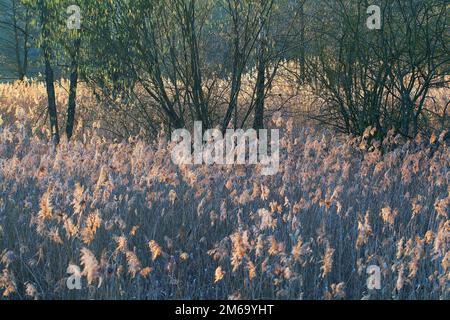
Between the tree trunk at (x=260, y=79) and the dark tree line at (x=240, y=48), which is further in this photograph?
the tree trunk at (x=260, y=79)

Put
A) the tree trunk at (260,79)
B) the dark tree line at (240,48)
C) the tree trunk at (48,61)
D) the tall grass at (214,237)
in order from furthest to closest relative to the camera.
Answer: the tree trunk at (48,61) → the tree trunk at (260,79) → the dark tree line at (240,48) → the tall grass at (214,237)

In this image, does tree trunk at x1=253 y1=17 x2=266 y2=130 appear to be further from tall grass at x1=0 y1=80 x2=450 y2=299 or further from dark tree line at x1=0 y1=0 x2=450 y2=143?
tall grass at x1=0 y1=80 x2=450 y2=299

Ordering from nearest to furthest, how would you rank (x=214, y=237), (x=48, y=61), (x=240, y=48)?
(x=214, y=237) → (x=240, y=48) → (x=48, y=61)

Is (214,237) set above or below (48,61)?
below

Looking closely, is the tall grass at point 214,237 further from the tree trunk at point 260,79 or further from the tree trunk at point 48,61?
the tree trunk at point 48,61

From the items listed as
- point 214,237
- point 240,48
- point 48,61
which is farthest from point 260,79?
point 214,237

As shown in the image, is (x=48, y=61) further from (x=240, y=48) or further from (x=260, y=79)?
(x=260, y=79)

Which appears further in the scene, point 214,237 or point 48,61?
point 48,61

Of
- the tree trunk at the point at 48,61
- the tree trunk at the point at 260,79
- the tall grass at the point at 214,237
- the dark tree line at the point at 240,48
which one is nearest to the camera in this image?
the tall grass at the point at 214,237

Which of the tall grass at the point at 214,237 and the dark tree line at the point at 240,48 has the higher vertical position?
the dark tree line at the point at 240,48

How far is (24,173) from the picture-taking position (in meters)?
5.56

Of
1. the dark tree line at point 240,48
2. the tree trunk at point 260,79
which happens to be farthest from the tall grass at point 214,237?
the tree trunk at point 260,79

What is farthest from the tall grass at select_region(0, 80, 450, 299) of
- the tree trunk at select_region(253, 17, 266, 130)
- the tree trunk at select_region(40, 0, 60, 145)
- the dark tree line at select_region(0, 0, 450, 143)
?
the tree trunk at select_region(40, 0, 60, 145)

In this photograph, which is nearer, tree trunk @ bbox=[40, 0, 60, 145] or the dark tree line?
the dark tree line
